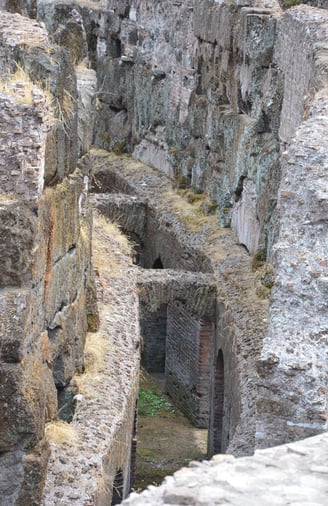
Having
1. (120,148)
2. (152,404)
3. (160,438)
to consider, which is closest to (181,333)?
(152,404)

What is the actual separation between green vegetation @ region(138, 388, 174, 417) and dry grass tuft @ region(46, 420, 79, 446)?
316 inches

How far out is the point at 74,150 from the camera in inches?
465

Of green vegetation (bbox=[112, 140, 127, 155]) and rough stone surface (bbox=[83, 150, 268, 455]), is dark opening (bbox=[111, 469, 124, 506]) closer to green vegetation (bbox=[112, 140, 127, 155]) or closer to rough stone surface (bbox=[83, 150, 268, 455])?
rough stone surface (bbox=[83, 150, 268, 455])

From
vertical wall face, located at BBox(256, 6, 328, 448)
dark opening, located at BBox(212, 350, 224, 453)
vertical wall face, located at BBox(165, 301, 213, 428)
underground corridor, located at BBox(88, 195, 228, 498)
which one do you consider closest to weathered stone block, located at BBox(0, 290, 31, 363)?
vertical wall face, located at BBox(256, 6, 328, 448)

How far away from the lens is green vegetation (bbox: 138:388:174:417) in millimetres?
18984

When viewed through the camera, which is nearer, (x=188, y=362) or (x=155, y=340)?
(x=188, y=362)

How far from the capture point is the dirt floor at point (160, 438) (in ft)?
54.0

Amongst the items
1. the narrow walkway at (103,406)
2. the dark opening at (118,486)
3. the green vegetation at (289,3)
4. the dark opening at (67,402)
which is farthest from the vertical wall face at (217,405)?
the green vegetation at (289,3)

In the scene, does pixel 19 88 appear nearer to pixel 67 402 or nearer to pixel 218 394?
pixel 67 402

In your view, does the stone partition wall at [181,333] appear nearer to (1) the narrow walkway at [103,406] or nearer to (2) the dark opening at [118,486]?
(1) the narrow walkway at [103,406]

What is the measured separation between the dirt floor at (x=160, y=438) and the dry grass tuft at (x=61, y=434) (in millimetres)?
4893

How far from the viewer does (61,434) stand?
1064 cm

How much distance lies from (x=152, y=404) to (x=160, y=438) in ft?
5.17

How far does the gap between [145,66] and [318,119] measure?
1508 cm
